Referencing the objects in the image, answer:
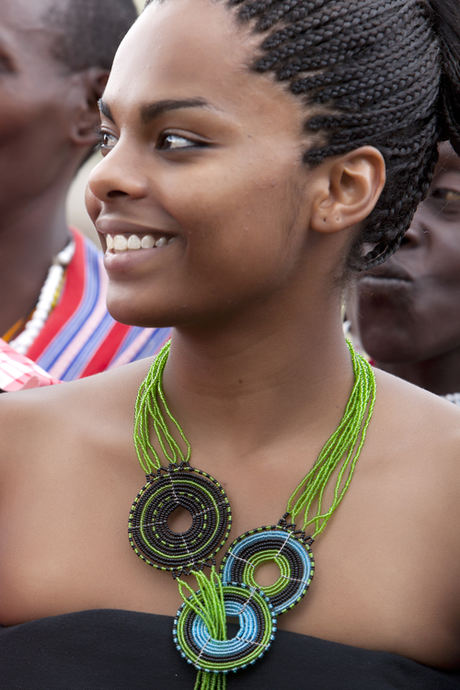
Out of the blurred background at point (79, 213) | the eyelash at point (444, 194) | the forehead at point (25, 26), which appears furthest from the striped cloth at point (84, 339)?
the blurred background at point (79, 213)

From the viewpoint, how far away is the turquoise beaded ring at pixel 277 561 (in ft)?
5.80

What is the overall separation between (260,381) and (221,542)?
35cm

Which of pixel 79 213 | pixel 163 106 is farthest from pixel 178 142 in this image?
pixel 79 213

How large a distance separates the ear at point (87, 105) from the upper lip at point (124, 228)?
62.6 inches

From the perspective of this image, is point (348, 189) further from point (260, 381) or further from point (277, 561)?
point (277, 561)

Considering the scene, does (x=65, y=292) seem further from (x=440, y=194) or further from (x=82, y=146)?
(x=440, y=194)

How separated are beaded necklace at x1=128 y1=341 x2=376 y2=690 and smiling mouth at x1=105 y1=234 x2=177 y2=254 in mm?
403

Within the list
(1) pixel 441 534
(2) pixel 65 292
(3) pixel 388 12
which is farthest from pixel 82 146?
(1) pixel 441 534

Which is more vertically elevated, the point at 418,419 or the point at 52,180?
the point at 52,180

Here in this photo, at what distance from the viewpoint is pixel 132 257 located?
68.9 inches

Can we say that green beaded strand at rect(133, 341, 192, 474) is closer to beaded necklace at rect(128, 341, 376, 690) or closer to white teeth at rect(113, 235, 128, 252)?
beaded necklace at rect(128, 341, 376, 690)

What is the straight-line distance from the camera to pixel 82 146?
3363 mm

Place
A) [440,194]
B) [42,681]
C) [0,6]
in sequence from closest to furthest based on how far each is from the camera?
[42,681]
[440,194]
[0,6]

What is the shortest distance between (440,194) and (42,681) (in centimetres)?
166
